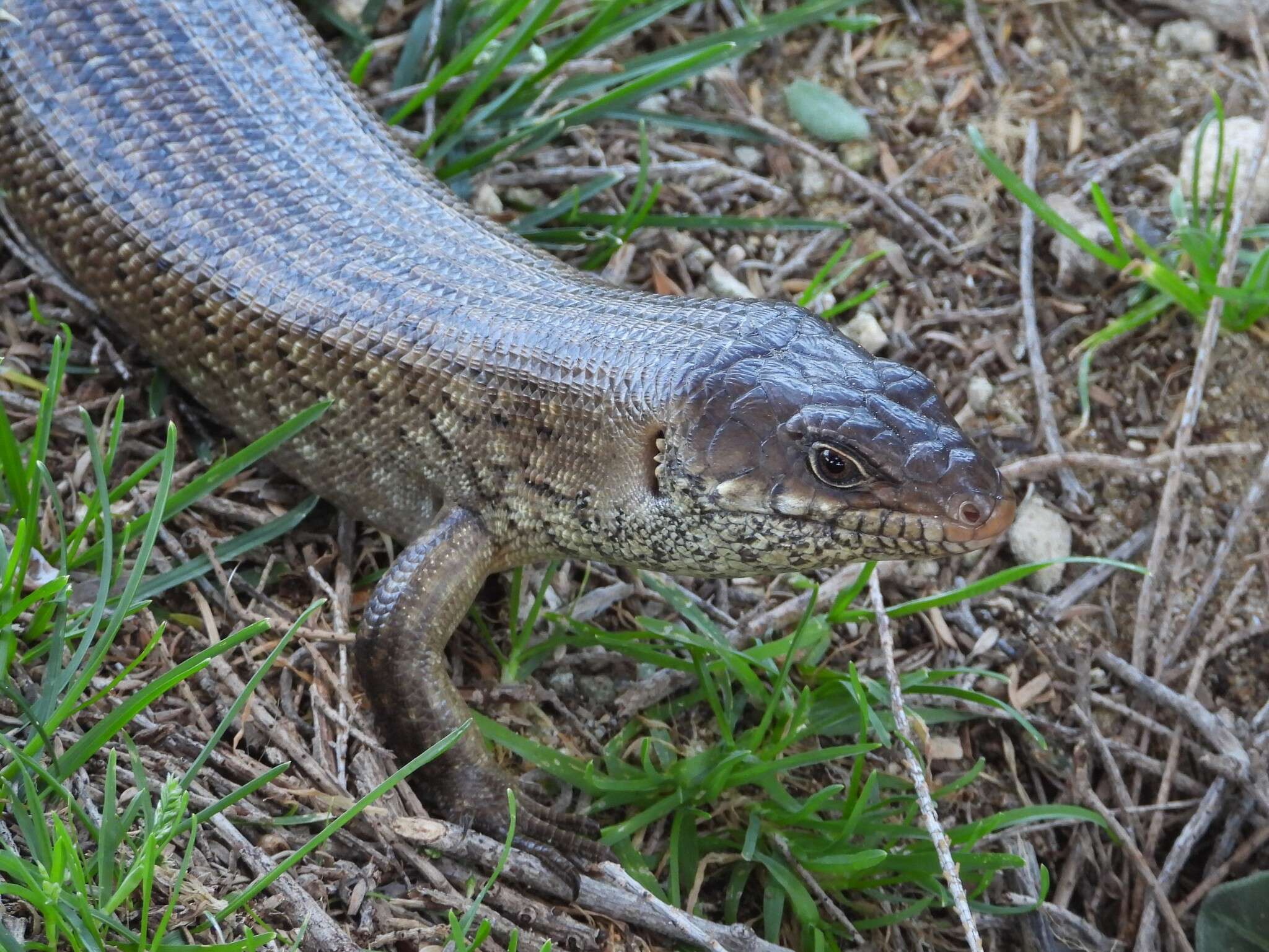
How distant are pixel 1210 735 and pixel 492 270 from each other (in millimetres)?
2611

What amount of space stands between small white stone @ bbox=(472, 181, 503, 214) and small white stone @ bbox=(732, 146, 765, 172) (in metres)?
1.08

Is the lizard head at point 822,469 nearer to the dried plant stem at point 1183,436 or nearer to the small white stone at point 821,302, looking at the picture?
the dried plant stem at point 1183,436

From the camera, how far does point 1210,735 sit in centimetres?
417

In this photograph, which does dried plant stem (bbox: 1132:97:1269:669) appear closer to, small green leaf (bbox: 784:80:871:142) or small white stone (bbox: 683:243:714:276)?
small green leaf (bbox: 784:80:871:142)

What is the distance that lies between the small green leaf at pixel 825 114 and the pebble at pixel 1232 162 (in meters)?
1.25

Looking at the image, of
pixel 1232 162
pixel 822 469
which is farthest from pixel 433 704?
pixel 1232 162

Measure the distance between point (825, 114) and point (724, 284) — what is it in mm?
1006

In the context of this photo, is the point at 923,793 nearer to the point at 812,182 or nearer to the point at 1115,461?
the point at 1115,461

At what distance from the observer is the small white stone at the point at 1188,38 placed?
18.8 feet

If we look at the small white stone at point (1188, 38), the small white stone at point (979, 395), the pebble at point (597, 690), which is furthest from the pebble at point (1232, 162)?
the pebble at point (597, 690)

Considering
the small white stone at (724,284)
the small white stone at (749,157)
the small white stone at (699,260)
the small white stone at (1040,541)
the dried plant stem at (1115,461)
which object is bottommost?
the small white stone at (1040,541)

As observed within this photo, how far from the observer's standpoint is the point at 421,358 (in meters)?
3.88

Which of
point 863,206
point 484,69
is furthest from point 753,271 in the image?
point 484,69

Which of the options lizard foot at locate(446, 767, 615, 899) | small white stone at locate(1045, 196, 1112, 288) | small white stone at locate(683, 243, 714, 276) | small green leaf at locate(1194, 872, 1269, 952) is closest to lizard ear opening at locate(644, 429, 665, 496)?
Result: lizard foot at locate(446, 767, 615, 899)
